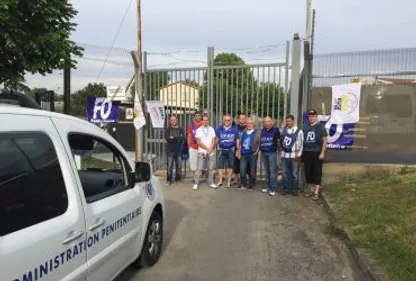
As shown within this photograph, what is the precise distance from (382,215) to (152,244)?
146 inches

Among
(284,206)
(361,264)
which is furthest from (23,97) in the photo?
(284,206)

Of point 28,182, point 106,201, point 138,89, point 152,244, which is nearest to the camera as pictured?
point 28,182

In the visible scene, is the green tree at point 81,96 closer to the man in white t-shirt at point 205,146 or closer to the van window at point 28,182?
the man in white t-shirt at point 205,146

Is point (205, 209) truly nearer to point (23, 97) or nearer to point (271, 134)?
point (271, 134)

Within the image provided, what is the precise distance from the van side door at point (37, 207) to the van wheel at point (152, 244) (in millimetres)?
1829

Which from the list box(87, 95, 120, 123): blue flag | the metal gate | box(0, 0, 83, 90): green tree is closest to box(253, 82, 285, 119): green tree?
the metal gate

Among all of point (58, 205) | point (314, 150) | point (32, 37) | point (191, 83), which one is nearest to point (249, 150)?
point (314, 150)

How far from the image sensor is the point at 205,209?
8.99 m

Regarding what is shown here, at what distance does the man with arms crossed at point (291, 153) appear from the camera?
10062 mm

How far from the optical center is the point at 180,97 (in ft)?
41.9

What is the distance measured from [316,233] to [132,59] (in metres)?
7.54

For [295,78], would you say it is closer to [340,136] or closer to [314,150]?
[340,136]

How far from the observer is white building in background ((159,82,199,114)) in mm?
12379

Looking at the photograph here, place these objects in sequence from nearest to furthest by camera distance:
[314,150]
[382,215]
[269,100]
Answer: [382,215], [314,150], [269,100]
